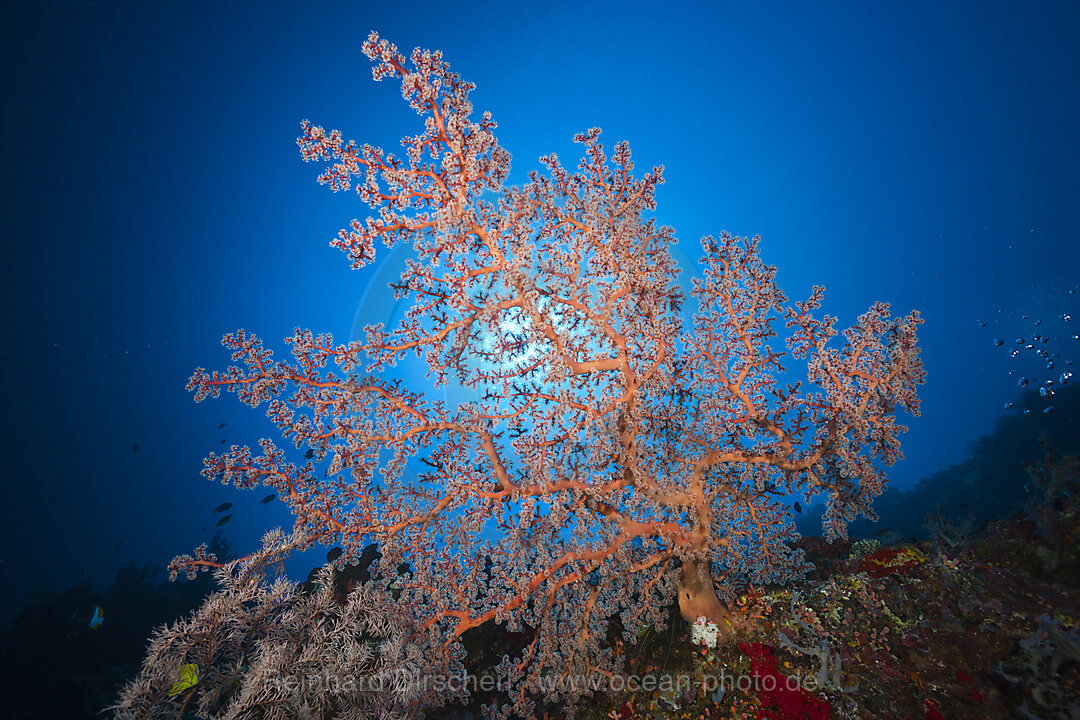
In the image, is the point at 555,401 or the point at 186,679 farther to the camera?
the point at 555,401

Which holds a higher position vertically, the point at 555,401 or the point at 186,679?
the point at 555,401

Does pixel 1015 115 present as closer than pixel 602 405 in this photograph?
No

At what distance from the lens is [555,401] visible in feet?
14.6

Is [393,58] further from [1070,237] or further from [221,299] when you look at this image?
[1070,237]

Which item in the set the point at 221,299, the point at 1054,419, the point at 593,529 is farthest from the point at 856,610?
the point at 221,299

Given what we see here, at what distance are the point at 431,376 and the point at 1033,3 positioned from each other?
290 ft

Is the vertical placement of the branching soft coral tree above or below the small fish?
above

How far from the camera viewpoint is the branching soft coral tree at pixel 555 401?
4129mm

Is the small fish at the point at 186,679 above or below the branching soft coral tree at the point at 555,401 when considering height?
below

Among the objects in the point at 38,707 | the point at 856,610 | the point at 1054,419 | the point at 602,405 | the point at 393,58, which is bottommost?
the point at 38,707

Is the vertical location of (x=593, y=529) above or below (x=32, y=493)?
below

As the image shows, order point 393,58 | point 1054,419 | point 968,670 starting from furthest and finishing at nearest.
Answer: point 1054,419, point 968,670, point 393,58

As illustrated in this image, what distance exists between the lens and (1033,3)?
45.5 metres

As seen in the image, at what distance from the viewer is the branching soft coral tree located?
4.13 metres
